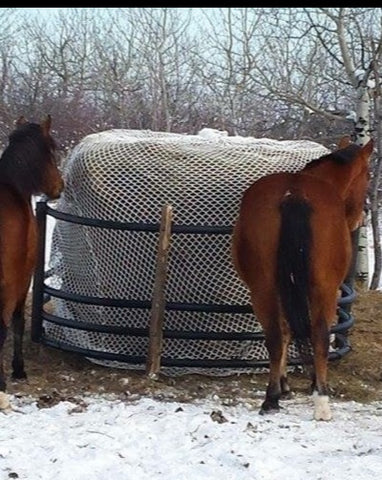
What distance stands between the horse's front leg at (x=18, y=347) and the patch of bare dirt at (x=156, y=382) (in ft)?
0.27

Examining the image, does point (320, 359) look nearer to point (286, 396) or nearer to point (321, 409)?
point (321, 409)

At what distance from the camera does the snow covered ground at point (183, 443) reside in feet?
12.2

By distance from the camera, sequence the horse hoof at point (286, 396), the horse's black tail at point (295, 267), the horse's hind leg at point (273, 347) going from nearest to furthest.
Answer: the horse's black tail at point (295, 267) < the horse's hind leg at point (273, 347) < the horse hoof at point (286, 396)

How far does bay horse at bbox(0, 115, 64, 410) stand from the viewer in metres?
5.05

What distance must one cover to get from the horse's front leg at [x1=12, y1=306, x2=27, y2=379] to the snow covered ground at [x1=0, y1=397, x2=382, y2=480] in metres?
0.56

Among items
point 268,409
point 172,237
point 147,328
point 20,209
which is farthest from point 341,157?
point 20,209

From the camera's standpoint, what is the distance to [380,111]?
34.8ft

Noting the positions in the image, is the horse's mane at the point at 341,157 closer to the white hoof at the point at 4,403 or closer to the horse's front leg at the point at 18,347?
the horse's front leg at the point at 18,347

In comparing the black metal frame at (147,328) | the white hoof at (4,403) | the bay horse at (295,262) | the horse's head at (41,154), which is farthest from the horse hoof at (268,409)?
the horse's head at (41,154)

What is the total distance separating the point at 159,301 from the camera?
5.48m

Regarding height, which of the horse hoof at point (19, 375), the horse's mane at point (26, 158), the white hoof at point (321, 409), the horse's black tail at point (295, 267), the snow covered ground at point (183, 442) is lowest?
the horse hoof at point (19, 375)

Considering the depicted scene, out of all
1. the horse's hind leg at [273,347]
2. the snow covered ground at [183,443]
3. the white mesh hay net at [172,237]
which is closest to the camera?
the snow covered ground at [183,443]

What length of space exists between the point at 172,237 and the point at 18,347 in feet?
4.41

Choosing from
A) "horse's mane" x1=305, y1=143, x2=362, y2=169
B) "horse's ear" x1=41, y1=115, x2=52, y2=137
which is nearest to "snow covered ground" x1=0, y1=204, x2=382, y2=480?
"horse's mane" x1=305, y1=143, x2=362, y2=169
